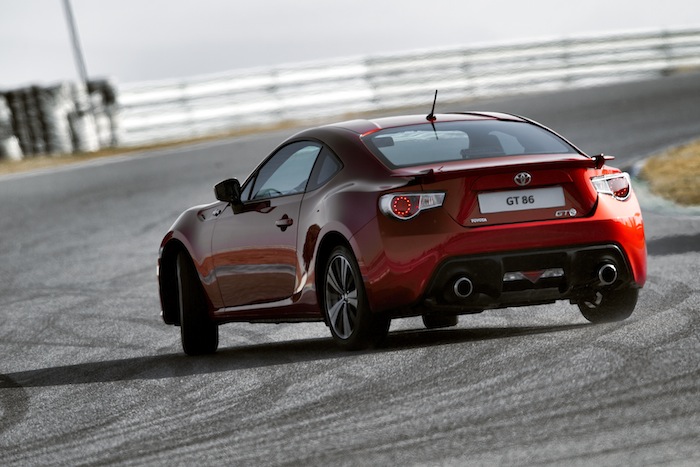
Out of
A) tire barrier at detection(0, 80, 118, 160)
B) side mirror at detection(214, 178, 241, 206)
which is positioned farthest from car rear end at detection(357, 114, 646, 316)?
tire barrier at detection(0, 80, 118, 160)

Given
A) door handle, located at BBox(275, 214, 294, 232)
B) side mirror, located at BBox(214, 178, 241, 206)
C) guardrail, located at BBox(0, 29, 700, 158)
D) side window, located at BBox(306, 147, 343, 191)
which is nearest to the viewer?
side window, located at BBox(306, 147, 343, 191)

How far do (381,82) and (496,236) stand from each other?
889 inches

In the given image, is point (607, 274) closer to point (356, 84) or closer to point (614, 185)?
point (614, 185)

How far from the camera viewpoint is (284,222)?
863 cm

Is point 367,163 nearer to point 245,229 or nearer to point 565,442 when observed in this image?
point 245,229

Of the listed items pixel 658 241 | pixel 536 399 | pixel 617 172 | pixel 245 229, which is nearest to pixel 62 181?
pixel 658 241

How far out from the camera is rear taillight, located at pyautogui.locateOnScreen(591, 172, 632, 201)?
7.89 m

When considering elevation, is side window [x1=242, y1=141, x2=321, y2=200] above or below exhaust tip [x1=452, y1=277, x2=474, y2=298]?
above

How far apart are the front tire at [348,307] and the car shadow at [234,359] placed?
0.11m

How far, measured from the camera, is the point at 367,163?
26.3 feet

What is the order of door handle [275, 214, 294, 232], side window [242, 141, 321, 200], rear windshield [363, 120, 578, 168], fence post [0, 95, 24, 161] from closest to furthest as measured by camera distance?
rear windshield [363, 120, 578, 168] < door handle [275, 214, 294, 232] < side window [242, 141, 321, 200] < fence post [0, 95, 24, 161]

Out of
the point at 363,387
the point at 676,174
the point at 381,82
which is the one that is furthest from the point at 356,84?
the point at 363,387

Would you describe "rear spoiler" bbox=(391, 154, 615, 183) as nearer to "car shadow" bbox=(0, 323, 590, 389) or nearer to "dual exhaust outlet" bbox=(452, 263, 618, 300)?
"dual exhaust outlet" bbox=(452, 263, 618, 300)

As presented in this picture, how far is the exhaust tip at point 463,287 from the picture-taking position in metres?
7.60
